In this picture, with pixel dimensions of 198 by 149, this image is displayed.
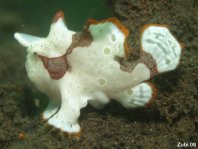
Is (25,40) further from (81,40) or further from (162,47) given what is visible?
(162,47)

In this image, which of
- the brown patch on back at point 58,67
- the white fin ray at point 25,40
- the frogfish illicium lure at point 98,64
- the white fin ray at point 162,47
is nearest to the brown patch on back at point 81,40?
the frogfish illicium lure at point 98,64

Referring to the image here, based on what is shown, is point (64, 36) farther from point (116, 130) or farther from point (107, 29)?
point (116, 130)

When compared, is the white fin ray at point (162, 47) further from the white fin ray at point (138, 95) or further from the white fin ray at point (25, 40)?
the white fin ray at point (25, 40)

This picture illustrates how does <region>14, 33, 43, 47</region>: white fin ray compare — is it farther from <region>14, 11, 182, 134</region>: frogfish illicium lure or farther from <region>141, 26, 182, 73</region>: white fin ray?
<region>141, 26, 182, 73</region>: white fin ray

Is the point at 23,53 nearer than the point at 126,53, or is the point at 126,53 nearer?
the point at 126,53

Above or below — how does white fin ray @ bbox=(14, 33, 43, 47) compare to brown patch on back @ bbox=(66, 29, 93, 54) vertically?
below

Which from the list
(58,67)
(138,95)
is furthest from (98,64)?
(138,95)

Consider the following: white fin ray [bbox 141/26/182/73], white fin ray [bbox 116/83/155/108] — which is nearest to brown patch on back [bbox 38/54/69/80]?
white fin ray [bbox 116/83/155/108]

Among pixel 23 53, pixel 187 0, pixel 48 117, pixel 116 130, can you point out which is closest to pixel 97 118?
pixel 116 130
